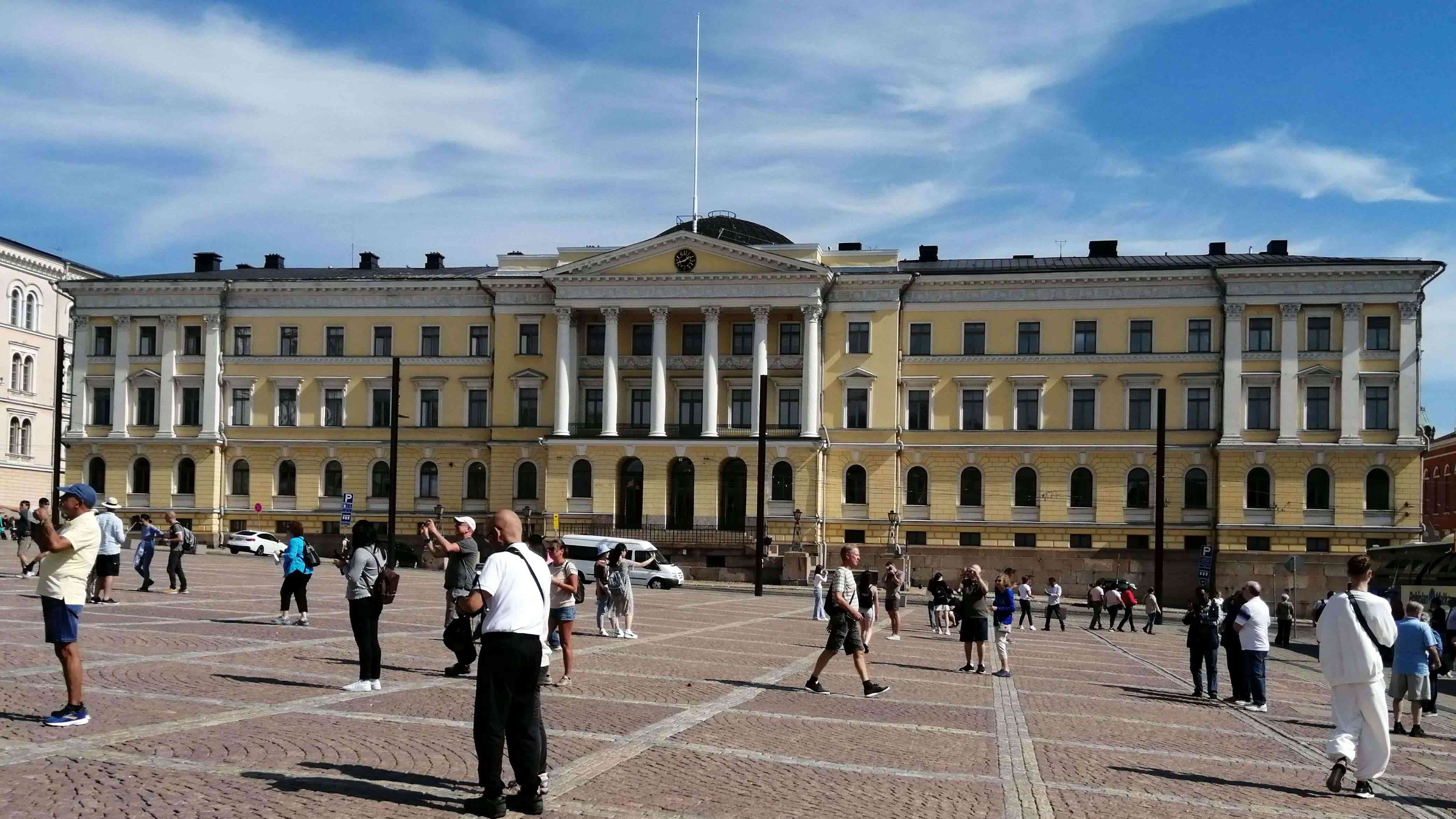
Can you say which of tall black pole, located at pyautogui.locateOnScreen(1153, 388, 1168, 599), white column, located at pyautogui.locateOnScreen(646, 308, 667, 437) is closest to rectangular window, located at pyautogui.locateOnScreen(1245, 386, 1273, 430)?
tall black pole, located at pyautogui.locateOnScreen(1153, 388, 1168, 599)

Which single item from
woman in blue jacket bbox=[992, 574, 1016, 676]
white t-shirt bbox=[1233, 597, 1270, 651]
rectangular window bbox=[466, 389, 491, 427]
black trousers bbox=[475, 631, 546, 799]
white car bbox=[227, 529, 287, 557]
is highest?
rectangular window bbox=[466, 389, 491, 427]

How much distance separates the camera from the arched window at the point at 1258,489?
5647 centimetres

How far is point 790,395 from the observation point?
60656 mm

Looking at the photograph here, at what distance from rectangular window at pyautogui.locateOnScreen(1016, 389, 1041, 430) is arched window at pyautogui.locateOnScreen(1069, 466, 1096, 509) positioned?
2799 millimetres

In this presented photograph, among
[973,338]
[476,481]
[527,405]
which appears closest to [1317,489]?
[973,338]

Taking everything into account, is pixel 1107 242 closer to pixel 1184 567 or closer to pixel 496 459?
pixel 1184 567

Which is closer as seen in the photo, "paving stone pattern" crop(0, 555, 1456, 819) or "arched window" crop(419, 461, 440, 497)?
"paving stone pattern" crop(0, 555, 1456, 819)

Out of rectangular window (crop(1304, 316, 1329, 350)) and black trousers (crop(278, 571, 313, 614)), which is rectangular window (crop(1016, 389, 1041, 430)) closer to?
rectangular window (crop(1304, 316, 1329, 350))

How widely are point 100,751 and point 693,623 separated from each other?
19720mm

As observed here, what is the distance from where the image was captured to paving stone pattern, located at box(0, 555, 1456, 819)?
9258mm

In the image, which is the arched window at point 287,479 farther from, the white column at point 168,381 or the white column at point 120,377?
the white column at point 120,377

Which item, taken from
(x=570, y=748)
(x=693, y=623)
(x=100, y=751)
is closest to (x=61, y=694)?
(x=100, y=751)

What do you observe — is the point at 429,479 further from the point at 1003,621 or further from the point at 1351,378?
the point at 1003,621

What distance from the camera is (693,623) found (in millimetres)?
29094
